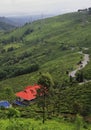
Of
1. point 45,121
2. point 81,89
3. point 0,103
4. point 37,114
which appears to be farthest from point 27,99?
point 45,121

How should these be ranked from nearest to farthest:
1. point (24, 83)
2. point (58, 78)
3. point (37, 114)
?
point (37, 114), point (58, 78), point (24, 83)

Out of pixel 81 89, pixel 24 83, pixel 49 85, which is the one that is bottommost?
pixel 24 83

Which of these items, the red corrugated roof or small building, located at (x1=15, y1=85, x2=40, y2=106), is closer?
small building, located at (x1=15, y1=85, x2=40, y2=106)

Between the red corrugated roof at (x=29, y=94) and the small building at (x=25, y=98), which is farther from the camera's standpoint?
the red corrugated roof at (x=29, y=94)

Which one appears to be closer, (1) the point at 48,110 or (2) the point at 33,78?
(1) the point at 48,110

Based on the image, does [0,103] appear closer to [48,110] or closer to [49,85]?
[48,110]

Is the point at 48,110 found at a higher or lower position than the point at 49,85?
lower

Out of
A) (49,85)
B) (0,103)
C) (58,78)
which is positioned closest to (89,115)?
(49,85)

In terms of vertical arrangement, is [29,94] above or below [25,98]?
above

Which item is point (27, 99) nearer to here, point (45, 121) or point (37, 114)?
point (37, 114)

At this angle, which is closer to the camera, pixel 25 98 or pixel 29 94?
pixel 25 98

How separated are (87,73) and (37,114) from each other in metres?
66.9

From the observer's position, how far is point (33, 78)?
199000mm

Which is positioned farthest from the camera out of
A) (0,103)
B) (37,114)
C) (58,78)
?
(58,78)
